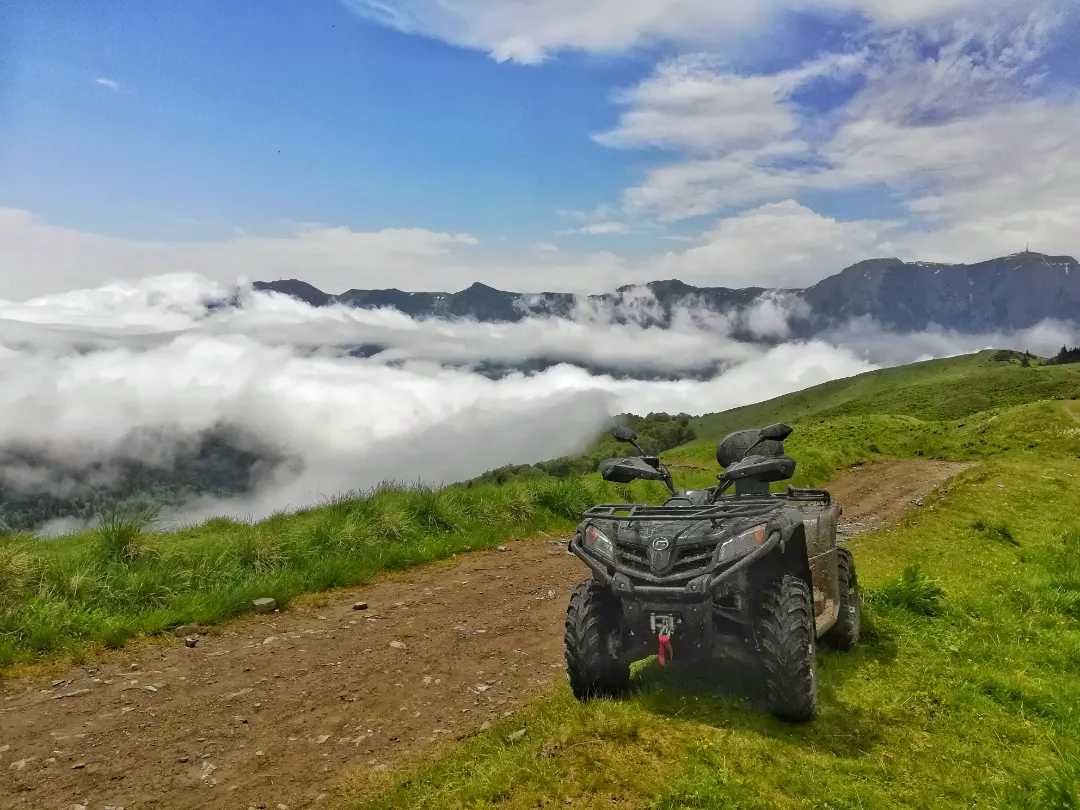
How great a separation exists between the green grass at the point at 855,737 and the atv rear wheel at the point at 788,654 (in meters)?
0.21

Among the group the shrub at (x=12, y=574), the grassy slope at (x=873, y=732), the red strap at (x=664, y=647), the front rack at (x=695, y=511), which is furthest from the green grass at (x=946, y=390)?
the shrub at (x=12, y=574)

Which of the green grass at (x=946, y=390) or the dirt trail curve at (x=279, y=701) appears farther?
the green grass at (x=946, y=390)

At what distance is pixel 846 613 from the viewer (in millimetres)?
7426

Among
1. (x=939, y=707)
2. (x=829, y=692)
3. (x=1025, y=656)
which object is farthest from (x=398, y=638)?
(x=1025, y=656)

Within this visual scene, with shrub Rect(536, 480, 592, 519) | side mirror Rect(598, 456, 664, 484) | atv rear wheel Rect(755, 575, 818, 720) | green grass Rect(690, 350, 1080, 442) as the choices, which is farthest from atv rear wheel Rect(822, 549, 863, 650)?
green grass Rect(690, 350, 1080, 442)

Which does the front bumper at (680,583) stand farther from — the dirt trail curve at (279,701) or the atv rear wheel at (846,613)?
the atv rear wheel at (846,613)

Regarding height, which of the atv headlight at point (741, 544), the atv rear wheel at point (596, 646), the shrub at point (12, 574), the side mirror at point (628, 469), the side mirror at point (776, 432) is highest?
the side mirror at point (776, 432)

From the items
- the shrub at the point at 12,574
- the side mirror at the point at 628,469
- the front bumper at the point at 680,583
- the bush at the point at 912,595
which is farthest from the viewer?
the bush at the point at 912,595

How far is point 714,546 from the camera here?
5.29 m

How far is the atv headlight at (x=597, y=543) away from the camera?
5.59 metres

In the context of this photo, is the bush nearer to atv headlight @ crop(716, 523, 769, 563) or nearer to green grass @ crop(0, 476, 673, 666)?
atv headlight @ crop(716, 523, 769, 563)

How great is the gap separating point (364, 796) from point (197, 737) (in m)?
2.21

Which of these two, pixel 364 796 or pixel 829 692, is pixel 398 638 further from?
pixel 829 692

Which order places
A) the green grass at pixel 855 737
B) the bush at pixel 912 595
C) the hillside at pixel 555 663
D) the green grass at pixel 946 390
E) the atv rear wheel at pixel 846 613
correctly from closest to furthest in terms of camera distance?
the green grass at pixel 855 737
the hillside at pixel 555 663
the atv rear wheel at pixel 846 613
the bush at pixel 912 595
the green grass at pixel 946 390
